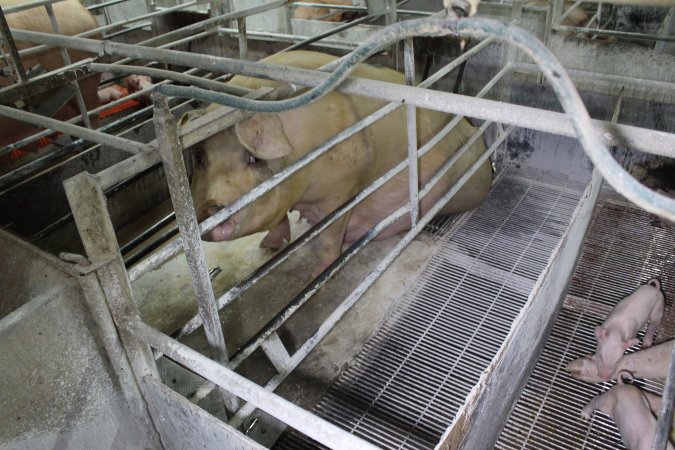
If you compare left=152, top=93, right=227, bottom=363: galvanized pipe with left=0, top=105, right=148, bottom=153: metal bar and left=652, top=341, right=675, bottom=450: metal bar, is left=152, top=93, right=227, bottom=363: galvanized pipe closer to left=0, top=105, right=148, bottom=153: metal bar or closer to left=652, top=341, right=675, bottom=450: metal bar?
left=0, top=105, right=148, bottom=153: metal bar

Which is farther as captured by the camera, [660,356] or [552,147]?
[552,147]

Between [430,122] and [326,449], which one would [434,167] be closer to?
[430,122]

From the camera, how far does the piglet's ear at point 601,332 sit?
2.83m

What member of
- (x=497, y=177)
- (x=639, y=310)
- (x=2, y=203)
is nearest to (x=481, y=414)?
(x=639, y=310)

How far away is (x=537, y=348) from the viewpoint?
9.27 ft

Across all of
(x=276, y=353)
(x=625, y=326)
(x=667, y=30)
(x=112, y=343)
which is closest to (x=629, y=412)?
(x=625, y=326)

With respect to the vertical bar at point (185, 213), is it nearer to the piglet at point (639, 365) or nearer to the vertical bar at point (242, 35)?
the piglet at point (639, 365)

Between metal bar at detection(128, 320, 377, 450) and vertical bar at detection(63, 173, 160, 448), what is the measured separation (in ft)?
0.17

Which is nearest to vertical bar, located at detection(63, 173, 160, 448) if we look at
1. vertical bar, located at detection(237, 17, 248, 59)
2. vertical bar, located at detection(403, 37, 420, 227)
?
vertical bar, located at detection(403, 37, 420, 227)

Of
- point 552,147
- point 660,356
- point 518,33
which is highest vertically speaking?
point 518,33

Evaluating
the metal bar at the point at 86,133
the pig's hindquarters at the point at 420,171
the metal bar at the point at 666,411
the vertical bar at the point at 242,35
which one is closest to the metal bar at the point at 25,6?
the vertical bar at the point at 242,35

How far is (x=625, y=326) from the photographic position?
111 inches

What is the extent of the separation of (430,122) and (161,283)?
1.97 m

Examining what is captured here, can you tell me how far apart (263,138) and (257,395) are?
153 cm
